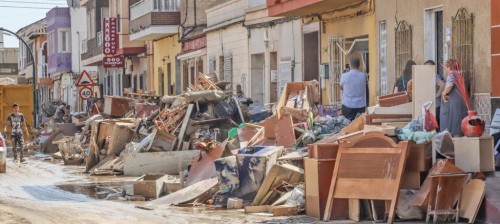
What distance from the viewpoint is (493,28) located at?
17344mm

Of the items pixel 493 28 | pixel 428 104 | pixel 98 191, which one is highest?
pixel 493 28

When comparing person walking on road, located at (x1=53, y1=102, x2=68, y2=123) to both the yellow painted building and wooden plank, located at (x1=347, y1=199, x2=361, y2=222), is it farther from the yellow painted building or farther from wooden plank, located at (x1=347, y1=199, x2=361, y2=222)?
wooden plank, located at (x1=347, y1=199, x2=361, y2=222)

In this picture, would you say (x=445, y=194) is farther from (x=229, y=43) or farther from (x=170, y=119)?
(x=229, y=43)

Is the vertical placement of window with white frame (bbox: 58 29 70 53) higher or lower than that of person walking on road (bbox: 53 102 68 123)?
higher

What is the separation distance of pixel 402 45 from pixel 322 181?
25.3 ft

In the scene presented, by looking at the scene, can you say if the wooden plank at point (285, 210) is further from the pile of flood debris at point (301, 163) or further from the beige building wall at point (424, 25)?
the beige building wall at point (424, 25)

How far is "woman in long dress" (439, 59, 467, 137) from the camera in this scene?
16.2 meters

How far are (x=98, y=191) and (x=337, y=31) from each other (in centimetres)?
771

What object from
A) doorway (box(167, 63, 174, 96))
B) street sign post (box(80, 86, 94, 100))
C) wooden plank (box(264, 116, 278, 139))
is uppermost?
doorway (box(167, 63, 174, 96))

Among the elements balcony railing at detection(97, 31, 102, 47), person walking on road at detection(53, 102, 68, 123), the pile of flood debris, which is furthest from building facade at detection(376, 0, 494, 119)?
balcony railing at detection(97, 31, 102, 47)

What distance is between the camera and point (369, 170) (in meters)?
13.8

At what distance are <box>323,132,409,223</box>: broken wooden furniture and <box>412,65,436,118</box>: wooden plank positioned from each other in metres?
2.09

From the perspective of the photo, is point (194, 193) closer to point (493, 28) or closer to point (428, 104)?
point (428, 104)

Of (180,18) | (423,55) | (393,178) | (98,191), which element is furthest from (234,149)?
(180,18)
